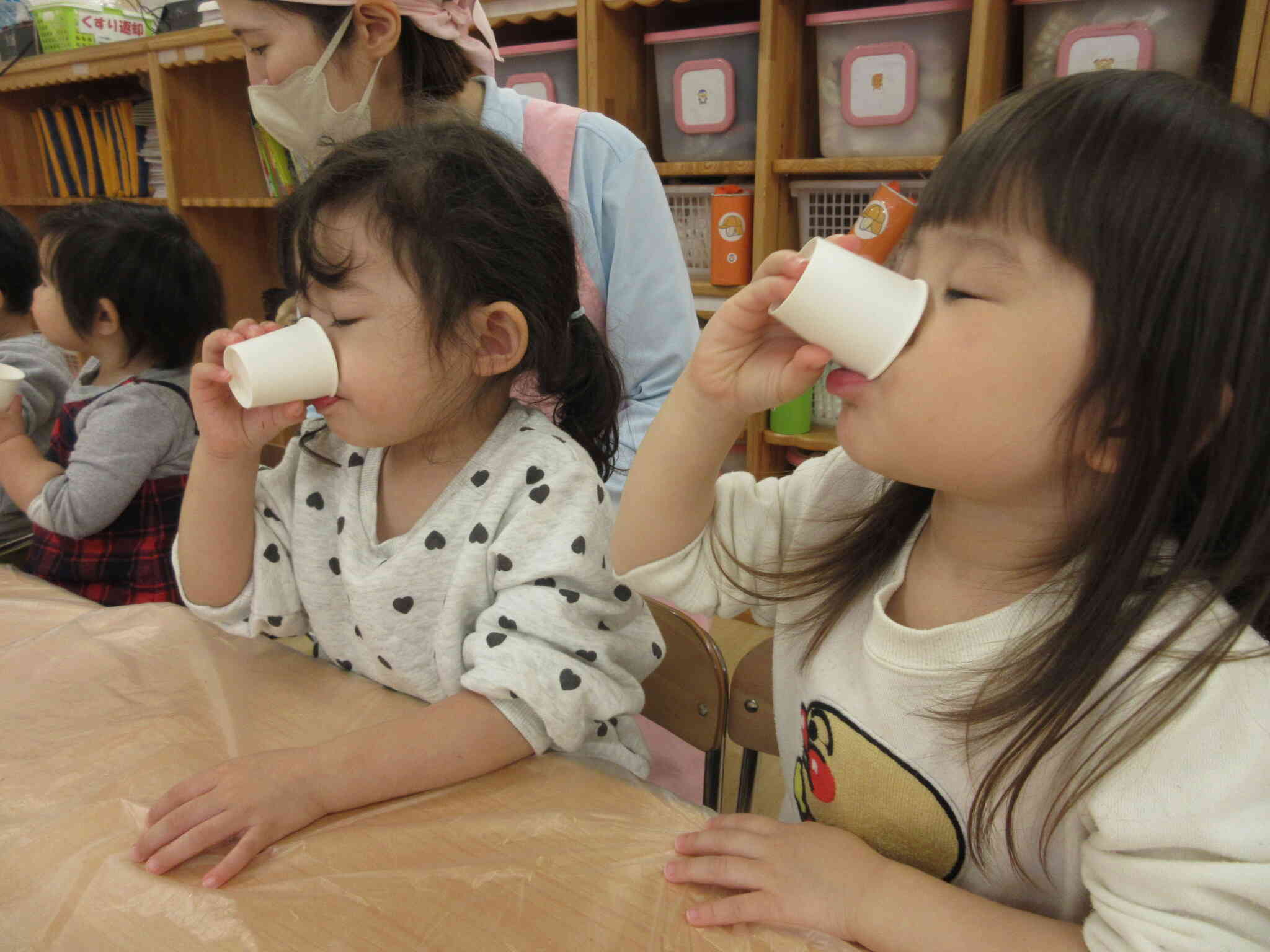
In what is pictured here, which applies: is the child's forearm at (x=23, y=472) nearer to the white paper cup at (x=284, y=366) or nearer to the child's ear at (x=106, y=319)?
the child's ear at (x=106, y=319)

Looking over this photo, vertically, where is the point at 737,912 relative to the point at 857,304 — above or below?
below

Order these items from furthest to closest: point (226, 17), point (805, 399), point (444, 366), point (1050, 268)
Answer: point (805, 399)
point (226, 17)
point (444, 366)
point (1050, 268)

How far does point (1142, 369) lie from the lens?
0.49 m

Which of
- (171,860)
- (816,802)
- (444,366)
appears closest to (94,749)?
(171,860)

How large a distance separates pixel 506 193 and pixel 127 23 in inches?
127

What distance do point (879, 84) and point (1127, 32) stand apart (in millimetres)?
444

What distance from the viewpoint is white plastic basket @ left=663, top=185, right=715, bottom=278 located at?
2.21 metres

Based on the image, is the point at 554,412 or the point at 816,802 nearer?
the point at 816,802

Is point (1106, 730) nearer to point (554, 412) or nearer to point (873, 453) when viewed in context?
point (873, 453)

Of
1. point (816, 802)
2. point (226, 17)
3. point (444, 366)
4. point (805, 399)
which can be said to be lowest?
point (805, 399)

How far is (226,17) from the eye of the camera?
4.10 feet

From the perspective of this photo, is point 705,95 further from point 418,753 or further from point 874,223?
point 418,753

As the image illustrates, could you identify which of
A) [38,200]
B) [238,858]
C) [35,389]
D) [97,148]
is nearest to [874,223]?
[238,858]

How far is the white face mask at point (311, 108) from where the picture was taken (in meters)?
1.27
